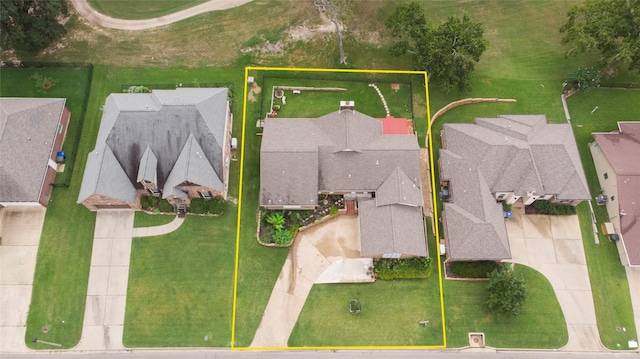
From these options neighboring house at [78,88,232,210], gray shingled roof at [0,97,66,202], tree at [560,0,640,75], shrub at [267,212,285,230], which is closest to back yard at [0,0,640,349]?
shrub at [267,212,285,230]

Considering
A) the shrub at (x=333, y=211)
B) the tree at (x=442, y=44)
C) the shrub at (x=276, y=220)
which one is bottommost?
the shrub at (x=276, y=220)

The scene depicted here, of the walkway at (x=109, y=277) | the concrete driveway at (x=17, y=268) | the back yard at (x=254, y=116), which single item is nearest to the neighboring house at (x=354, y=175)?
the back yard at (x=254, y=116)

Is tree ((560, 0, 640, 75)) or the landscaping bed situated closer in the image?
the landscaping bed

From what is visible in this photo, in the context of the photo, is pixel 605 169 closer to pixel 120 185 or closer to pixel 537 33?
pixel 537 33

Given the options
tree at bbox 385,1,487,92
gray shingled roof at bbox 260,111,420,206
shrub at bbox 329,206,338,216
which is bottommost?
shrub at bbox 329,206,338,216

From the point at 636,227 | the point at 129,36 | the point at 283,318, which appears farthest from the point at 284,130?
the point at 636,227

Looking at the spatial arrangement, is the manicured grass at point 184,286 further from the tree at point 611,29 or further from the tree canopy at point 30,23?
the tree at point 611,29

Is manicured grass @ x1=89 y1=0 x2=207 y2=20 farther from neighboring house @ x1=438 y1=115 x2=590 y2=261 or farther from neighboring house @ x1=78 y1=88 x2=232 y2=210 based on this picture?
neighboring house @ x1=438 y1=115 x2=590 y2=261
